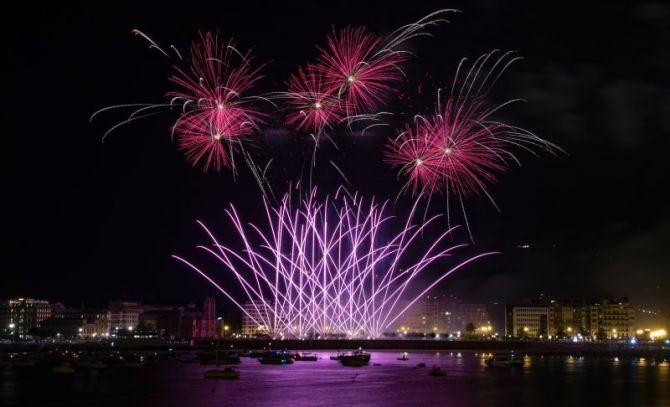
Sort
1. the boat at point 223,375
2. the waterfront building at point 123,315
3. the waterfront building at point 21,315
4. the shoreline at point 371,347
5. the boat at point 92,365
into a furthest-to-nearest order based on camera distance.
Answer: the waterfront building at point 123,315 → the waterfront building at point 21,315 → the shoreline at point 371,347 → the boat at point 92,365 → the boat at point 223,375

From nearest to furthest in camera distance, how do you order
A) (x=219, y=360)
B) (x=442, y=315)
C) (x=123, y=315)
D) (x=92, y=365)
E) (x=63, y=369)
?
(x=63, y=369) < (x=92, y=365) < (x=219, y=360) < (x=123, y=315) < (x=442, y=315)

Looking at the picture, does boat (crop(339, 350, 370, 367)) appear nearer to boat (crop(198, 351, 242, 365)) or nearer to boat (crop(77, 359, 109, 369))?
boat (crop(198, 351, 242, 365))

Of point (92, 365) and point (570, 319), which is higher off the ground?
point (570, 319)

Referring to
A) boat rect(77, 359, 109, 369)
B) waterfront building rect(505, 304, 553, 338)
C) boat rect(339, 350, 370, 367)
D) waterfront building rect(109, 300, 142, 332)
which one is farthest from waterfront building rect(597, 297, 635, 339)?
boat rect(77, 359, 109, 369)

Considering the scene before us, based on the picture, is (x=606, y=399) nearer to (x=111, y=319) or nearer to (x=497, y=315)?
(x=497, y=315)

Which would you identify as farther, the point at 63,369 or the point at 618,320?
the point at 618,320

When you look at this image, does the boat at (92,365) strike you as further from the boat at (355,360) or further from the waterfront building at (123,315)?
the waterfront building at (123,315)

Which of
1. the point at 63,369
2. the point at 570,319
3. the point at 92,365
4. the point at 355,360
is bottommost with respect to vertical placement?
the point at 63,369

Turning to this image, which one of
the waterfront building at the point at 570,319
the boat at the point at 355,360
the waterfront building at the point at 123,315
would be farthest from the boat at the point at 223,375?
the waterfront building at the point at 123,315

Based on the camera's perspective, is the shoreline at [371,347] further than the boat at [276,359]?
Yes

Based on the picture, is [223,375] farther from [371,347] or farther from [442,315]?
[442,315]

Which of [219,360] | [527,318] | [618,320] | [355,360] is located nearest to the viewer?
[355,360]

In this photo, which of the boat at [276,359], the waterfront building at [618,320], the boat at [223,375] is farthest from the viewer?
the waterfront building at [618,320]

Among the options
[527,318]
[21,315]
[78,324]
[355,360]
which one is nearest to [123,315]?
[78,324]
